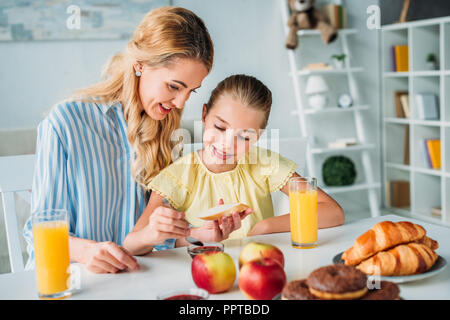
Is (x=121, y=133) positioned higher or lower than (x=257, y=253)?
higher

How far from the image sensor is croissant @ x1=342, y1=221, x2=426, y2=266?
623 mm

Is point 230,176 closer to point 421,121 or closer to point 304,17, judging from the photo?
point 304,17

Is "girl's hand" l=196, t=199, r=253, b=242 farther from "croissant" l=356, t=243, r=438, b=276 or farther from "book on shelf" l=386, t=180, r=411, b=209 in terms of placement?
"book on shelf" l=386, t=180, r=411, b=209

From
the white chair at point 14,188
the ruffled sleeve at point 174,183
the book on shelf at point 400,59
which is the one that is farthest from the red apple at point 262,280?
the book on shelf at point 400,59

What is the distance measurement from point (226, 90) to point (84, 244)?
34cm

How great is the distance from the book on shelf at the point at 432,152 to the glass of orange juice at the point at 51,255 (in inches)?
103

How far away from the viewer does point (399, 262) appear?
2.00 ft

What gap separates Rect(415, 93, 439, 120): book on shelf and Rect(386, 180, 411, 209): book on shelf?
42 centimetres

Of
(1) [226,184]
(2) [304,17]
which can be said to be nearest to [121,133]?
(1) [226,184]

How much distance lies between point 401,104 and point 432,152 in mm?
358

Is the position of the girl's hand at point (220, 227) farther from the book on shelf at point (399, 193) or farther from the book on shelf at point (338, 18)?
the book on shelf at point (399, 193)

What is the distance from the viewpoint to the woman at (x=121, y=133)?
77 centimetres

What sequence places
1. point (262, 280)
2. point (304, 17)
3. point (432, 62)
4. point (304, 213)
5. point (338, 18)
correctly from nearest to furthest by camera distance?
point (262, 280) → point (304, 213) → point (338, 18) → point (304, 17) → point (432, 62)

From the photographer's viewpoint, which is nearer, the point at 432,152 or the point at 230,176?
the point at 230,176
